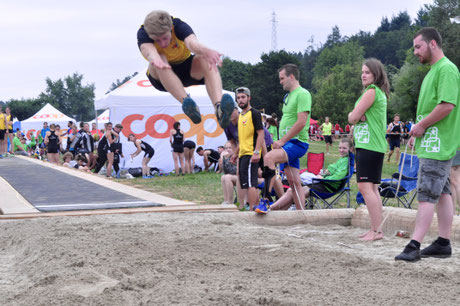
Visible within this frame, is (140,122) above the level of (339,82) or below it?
below

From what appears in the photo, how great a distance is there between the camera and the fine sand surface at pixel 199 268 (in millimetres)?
2773

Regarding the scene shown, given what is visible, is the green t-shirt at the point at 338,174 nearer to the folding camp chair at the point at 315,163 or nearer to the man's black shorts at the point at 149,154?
the folding camp chair at the point at 315,163

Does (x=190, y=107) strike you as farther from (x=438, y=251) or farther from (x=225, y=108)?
(x=438, y=251)

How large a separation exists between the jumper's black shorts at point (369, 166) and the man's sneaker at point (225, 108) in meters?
1.27

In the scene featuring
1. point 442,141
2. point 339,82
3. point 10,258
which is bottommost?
point 10,258

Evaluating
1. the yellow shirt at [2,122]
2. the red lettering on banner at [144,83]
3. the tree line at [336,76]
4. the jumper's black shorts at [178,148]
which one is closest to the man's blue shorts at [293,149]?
the jumper's black shorts at [178,148]

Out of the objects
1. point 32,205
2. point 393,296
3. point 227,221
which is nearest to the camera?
point 393,296

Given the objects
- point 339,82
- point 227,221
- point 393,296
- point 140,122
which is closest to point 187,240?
point 227,221

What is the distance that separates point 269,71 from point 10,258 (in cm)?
6465

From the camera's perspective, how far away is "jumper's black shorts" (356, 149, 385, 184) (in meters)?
4.71

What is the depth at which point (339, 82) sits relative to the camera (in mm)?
60188

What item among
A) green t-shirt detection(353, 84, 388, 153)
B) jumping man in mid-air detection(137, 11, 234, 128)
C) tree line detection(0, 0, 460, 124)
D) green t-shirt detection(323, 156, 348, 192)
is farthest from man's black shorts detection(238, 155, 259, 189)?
tree line detection(0, 0, 460, 124)

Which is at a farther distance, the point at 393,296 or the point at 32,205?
the point at 32,205

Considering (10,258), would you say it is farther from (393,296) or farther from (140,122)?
(140,122)
